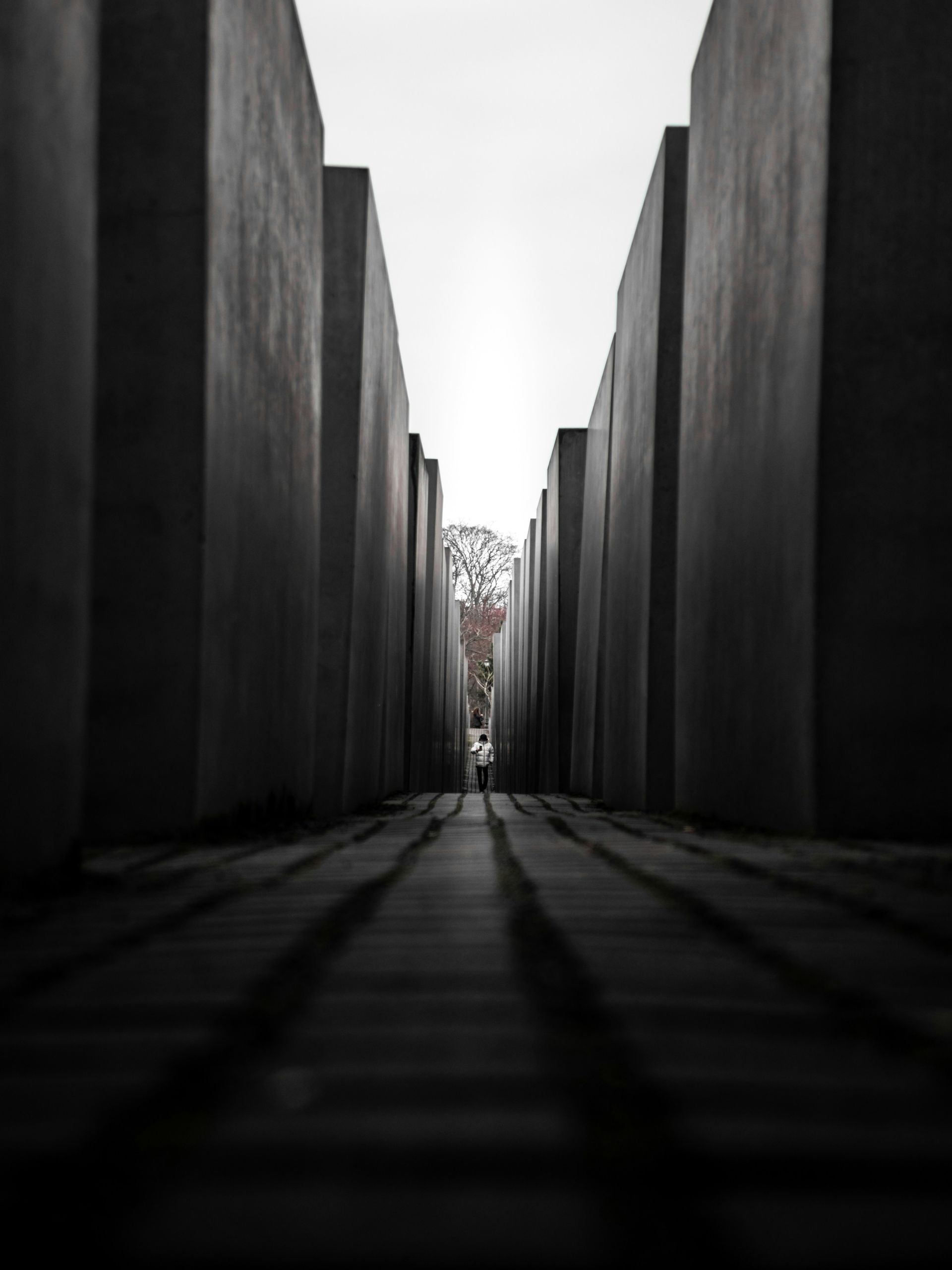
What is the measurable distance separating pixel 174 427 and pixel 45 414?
173 centimetres

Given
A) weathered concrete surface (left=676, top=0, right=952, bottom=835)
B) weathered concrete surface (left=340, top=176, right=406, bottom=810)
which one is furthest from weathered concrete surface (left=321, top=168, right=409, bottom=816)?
Answer: weathered concrete surface (left=676, top=0, right=952, bottom=835)

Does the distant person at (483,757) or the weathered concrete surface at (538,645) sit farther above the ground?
the weathered concrete surface at (538,645)

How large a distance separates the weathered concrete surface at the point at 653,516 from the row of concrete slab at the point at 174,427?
2.09 meters

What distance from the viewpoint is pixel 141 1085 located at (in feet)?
4.59

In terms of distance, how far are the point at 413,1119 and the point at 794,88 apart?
536cm

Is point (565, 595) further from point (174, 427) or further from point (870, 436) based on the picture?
point (174, 427)

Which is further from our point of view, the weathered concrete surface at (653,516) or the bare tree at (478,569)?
the bare tree at (478,569)

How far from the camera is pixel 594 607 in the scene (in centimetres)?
1374

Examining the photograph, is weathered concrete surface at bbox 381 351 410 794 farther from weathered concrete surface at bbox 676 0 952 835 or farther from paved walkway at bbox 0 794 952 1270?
paved walkway at bbox 0 794 952 1270

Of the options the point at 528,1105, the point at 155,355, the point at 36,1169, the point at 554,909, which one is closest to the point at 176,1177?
the point at 36,1169

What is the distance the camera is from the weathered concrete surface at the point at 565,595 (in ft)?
57.4

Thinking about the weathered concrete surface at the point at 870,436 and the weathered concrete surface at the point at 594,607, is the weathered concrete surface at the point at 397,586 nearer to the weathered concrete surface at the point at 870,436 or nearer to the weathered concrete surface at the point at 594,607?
the weathered concrete surface at the point at 594,607

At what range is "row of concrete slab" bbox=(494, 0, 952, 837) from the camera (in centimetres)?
497

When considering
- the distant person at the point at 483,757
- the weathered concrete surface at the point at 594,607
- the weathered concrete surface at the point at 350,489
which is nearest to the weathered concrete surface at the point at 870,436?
the weathered concrete surface at the point at 350,489
